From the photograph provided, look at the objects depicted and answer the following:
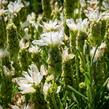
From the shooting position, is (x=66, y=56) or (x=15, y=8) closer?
(x=66, y=56)

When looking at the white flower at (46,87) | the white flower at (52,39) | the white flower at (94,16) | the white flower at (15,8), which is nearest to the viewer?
the white flower at (46,87)

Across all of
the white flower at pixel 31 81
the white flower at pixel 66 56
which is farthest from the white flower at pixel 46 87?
the white flower at pixel 66 56

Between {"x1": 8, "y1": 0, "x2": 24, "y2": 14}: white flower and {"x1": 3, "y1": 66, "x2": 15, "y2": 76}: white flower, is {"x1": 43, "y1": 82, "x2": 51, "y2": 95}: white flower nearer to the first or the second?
{"x1": 3, "y1": 66, "x2": 15, "y2": 76}: white flower

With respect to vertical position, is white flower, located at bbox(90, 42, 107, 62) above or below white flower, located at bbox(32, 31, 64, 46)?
below

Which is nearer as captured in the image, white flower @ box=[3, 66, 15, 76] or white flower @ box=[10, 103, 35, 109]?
white flower @ box=[10, 103, 35, 109]

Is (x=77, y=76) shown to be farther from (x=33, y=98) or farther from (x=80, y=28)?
(x=33, y=98)

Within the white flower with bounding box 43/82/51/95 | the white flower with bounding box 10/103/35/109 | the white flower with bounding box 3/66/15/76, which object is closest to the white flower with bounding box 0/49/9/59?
the white flower with bounding box 3/66/15/76

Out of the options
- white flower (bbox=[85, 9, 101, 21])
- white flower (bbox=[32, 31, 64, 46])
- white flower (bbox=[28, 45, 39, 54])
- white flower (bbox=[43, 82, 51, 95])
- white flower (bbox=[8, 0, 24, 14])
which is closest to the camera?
white flower (bbox=[43, 82, 51, 95])

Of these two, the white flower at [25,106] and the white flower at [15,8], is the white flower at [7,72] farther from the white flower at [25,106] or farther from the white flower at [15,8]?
the white flower at [15,8]

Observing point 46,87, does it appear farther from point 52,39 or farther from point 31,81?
point 52,39

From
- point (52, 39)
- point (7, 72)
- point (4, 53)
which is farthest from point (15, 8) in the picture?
point (52, 39)

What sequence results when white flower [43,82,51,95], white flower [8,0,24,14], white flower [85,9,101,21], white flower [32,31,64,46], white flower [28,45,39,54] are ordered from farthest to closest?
white flower [8,0,24,14]
white flower [28,45,39,54]
white flower [85,9,101,21]
white flower [32,31,64,46]
white flower [43,82,51,95]

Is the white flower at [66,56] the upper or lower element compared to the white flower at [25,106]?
upper

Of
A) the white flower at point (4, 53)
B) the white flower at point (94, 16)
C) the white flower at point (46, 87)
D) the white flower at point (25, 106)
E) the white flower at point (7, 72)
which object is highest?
the white flower at point (94, 16)
